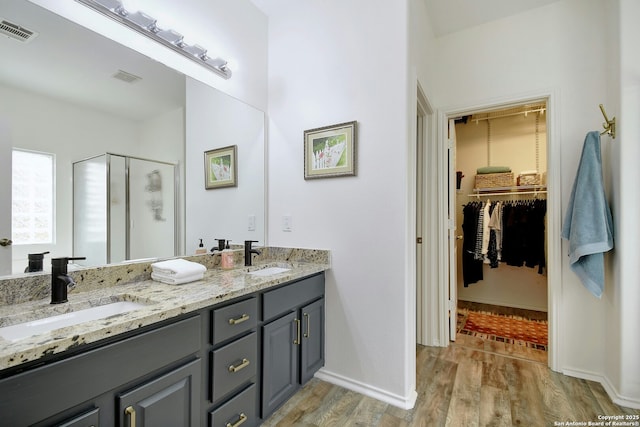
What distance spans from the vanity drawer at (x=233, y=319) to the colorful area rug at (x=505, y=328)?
8.17ft

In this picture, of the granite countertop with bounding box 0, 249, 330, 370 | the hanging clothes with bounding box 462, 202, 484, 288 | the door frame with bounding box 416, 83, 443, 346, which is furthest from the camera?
the hanging clothes with bounding box 462, 202, 484, 288

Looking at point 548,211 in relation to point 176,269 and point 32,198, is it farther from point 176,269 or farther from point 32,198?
point 32,198

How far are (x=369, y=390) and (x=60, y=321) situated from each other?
1738mm

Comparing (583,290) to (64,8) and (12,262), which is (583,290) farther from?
(64,8)

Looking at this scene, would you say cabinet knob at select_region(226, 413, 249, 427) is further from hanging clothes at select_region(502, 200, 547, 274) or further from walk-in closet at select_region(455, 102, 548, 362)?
hanging clothes at select_region(502, 200, 547, 274)

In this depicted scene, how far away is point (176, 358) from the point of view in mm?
1120

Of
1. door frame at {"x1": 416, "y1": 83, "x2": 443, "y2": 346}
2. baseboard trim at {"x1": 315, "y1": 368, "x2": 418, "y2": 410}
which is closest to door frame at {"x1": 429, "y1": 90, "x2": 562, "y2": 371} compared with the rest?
door frame at {"x1": 416, "y1": 83, "x2": 443, "y2": 346}

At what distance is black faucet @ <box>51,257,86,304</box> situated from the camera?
3.82 feet

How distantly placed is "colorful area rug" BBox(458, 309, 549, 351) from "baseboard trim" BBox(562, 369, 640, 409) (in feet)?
1.52

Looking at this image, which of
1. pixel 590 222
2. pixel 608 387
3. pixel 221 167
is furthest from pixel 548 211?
pixel 221 167

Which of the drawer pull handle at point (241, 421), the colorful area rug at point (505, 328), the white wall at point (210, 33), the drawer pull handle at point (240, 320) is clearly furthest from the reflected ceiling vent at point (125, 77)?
the colorful area rug at point (505, 328)

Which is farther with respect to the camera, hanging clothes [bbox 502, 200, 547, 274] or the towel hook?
hanging clothes [bbox 502, 200, 547, 274]

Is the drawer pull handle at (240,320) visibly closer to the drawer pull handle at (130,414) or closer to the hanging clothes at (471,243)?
the drawer pull handle at (130,414)

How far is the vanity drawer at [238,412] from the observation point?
1295mm
